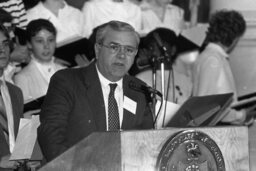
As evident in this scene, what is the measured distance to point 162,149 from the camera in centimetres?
324

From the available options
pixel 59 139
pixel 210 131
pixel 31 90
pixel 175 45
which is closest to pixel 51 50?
pixel 31 90

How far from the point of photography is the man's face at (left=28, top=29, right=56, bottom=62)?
606 cm

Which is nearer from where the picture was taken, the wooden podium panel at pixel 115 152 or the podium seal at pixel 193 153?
the wooden podium panel at pixel 115 152

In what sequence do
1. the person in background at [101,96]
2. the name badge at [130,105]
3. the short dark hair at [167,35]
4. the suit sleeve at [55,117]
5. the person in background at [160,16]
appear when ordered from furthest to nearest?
1. the person in background at [160,16]
2. the short dark hair at [167,35]
3. the name badge at [130,105]
4. the person in background at [101,96]
5. the suit sleeve at [55,117]

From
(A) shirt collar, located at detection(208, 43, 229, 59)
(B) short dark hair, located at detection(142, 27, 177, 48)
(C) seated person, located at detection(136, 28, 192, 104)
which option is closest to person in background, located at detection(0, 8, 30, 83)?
(C) seated person, located at detection(136, 28, 192, 104)

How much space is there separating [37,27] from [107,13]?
3.39 ft

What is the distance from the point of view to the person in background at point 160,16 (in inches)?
285

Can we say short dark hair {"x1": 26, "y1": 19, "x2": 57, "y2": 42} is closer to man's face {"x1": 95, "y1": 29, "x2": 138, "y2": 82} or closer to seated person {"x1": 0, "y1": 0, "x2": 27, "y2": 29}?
seated person {"x1": 0, "y1": 0, "x2": 27, "y2": 29}

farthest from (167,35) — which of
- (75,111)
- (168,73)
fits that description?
(75,111)

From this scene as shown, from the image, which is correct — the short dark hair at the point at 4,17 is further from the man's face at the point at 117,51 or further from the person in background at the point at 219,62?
the person in background at the point at 219,62

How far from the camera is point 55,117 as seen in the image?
154 inches

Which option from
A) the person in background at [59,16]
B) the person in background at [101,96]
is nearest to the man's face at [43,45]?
the person in background at [59,16]

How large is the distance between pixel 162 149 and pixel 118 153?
0.22 m

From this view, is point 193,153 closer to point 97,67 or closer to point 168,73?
point 97,67
